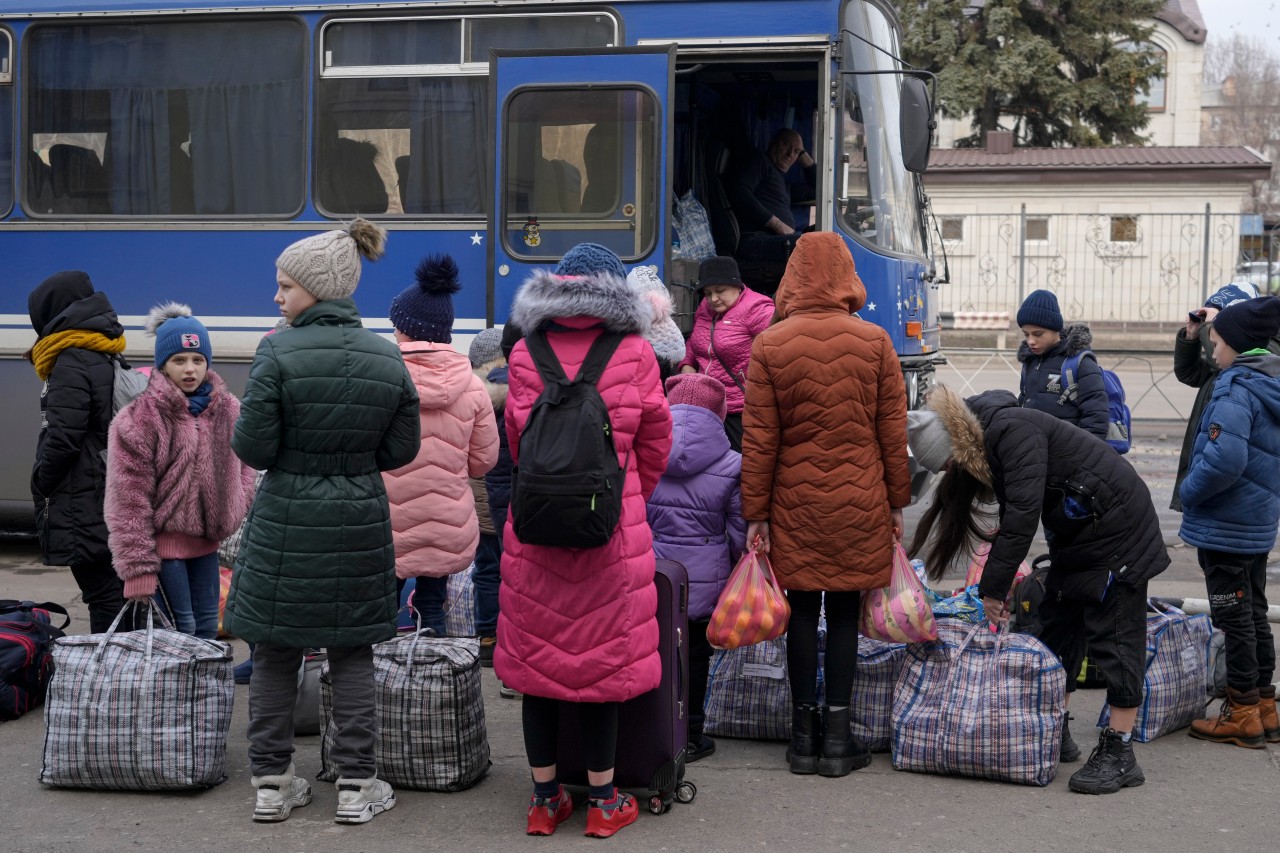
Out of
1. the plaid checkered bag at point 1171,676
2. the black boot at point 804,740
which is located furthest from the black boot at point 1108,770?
the black boot at point 804,740

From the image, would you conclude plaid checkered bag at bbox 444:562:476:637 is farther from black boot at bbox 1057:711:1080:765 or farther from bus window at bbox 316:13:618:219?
black boot at bbox 1057:711:1080:765

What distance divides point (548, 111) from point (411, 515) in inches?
132

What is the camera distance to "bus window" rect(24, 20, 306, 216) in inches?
338

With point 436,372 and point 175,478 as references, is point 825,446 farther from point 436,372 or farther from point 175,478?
point 175,478

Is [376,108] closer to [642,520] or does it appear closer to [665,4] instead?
[665,4]

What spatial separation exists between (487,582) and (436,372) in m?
1.33

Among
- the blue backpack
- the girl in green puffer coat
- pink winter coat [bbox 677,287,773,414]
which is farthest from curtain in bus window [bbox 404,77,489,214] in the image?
the girl in green puffer coat

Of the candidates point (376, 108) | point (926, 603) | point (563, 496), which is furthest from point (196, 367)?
point (376, 108)

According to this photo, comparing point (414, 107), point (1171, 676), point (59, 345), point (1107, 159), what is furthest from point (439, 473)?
point (1107, 159)

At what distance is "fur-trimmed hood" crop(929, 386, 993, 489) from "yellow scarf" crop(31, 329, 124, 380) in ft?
10.6

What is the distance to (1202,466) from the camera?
5.26 metres

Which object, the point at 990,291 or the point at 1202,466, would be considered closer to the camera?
the point at 1202,466

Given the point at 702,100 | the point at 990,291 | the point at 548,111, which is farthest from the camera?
the point at 990,291

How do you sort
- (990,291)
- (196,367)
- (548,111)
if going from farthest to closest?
(990,291) < (548,111) < (196,367)
